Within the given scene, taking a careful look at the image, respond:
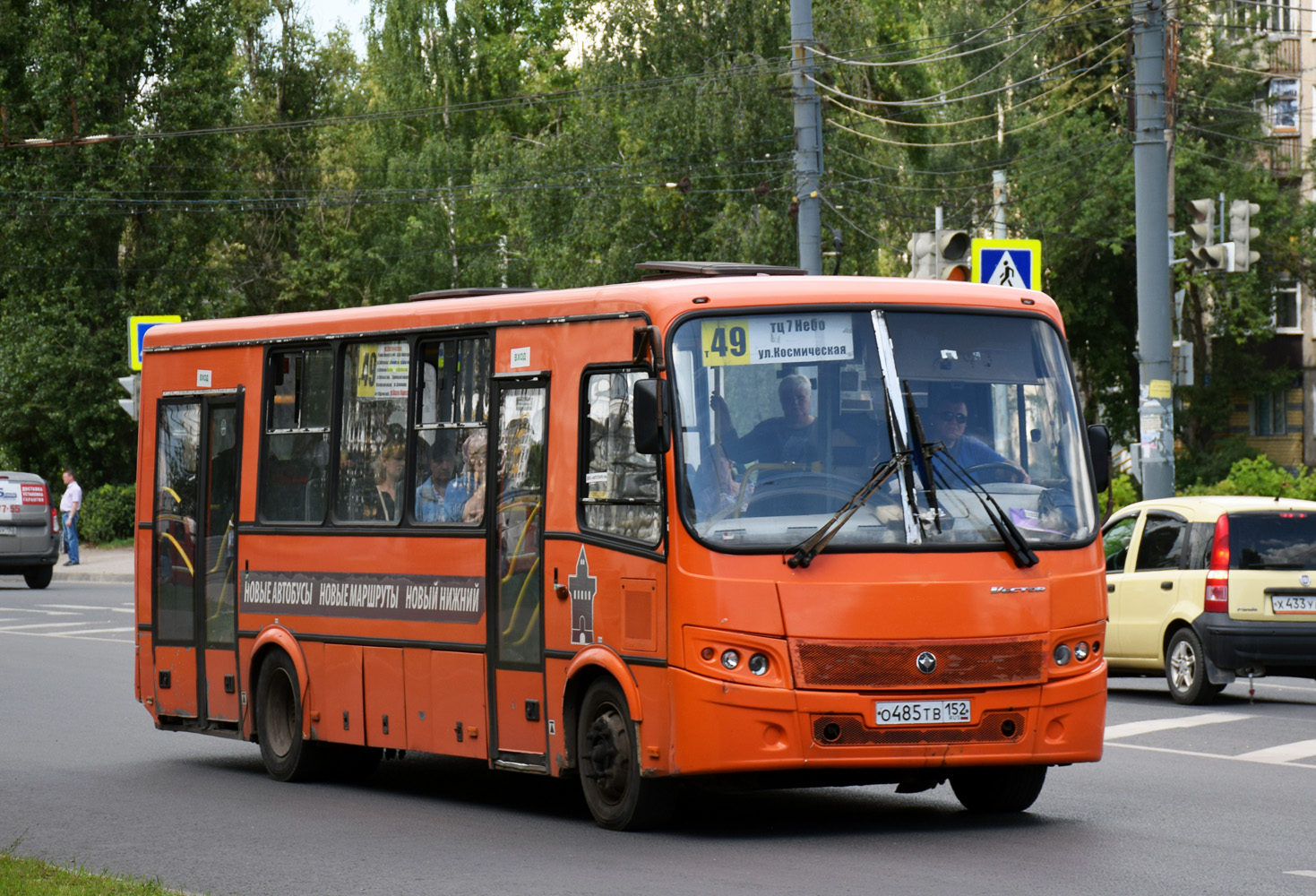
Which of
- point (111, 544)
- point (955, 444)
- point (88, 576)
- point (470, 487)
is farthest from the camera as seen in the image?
point (111, 544)

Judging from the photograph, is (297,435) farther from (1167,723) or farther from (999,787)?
(1167,723)

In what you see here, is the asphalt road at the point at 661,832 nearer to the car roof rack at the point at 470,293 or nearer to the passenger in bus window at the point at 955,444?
the passenger in bus window at the point at 955,444

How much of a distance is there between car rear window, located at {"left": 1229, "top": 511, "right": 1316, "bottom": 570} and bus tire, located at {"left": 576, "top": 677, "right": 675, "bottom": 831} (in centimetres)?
861

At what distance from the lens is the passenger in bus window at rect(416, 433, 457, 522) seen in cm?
1161

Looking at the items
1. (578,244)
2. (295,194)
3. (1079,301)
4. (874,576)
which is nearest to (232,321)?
(874,576)

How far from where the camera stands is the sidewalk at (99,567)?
40.1 metres

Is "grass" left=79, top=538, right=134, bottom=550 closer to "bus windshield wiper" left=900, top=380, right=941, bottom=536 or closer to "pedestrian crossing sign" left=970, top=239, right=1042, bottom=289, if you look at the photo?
"pedestrian crossing sign" left=970, top=239, right=1042, bottom=289

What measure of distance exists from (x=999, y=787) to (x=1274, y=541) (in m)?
7.39

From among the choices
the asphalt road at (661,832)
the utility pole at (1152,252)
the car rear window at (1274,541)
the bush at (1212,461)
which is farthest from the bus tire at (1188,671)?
the bush at (1212,461)

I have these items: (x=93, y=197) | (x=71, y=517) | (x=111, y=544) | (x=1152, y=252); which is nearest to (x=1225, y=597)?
(x=1152, y=252)

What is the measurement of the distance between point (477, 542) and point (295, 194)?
58834 mm

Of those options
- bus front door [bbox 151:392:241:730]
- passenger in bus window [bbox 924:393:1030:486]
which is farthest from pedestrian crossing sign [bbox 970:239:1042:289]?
passenger in bus window [bbox 924:393:1030:486]

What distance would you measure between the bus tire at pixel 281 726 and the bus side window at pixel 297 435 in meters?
0.93

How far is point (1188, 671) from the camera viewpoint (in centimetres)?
1747
